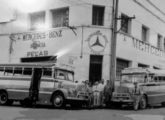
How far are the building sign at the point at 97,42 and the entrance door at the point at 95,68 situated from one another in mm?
570

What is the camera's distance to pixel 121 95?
20.5m

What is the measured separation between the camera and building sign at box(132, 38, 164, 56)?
3011cm

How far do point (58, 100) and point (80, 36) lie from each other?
861 centimetres

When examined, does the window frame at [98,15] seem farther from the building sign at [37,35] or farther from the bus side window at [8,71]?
the bus side window at [8,71]

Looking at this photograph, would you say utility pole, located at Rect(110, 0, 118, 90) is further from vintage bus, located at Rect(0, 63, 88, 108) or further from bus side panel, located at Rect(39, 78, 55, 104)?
bus side panel, located at Rect(39, 78, 55, 104)

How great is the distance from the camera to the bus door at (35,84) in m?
20.0

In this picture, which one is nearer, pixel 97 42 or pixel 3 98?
pixel 3 98

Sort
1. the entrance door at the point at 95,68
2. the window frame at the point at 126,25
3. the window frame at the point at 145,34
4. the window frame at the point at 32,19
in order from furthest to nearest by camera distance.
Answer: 1. the window frame at the point at 145,34
2. the window frame at the point at 32,19
3. the window frame at the point at 126,25
4. the entrance door at the point at 95,68

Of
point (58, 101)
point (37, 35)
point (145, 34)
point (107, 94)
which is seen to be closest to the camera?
point (58, 101)

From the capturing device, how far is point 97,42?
2661 cm

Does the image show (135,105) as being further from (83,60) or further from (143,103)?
(83,60)

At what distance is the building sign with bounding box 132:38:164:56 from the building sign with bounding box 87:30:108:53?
4.08m

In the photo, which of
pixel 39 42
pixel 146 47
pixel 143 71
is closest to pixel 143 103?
pixel 143 71

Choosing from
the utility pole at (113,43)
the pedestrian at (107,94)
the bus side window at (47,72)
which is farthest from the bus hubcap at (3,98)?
the utility pole at (113,43)
